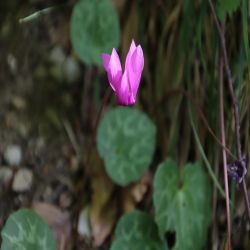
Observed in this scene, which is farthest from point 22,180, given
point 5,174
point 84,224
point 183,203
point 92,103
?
point 183,203

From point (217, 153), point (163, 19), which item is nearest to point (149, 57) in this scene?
point (163, 19)

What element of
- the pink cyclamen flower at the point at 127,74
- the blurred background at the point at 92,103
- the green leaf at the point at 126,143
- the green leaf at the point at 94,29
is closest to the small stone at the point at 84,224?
the blurred background at the point at 92,103

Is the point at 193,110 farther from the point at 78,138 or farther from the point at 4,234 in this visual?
the point at 4,234

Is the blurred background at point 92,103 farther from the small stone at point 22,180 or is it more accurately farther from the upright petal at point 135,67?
the upright petal at point 135,67

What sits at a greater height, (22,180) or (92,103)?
(92,103)

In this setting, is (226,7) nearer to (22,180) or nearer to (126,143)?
(126,143)

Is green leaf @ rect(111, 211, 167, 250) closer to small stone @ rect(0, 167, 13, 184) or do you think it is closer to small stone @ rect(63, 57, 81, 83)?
small stone @ rect(0, 167, 13, 184)
